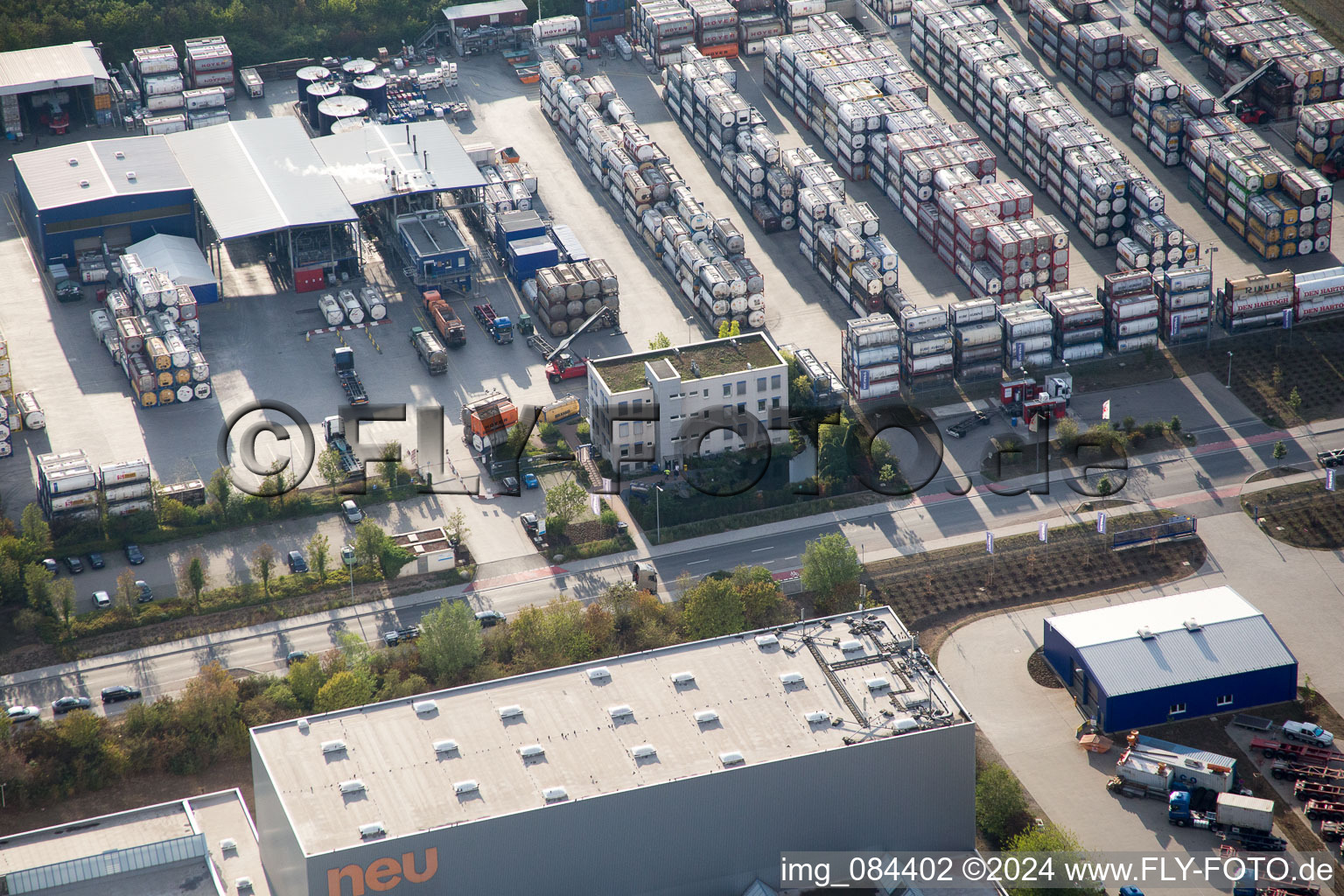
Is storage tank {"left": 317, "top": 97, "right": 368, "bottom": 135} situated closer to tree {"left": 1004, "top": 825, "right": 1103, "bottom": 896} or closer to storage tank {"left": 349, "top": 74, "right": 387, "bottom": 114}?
storage tank {"left": 349, "top": 74, "right": 387, "bottom": 114}

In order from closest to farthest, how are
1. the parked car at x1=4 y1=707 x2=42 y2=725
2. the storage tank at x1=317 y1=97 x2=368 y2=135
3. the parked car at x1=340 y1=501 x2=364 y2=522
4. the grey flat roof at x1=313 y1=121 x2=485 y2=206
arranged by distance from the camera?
the parked car at x1=4 y1=707 x2=42 y2=725 → the parked car at x1=340 y1=501 x2=364 y2=522 → the grey flat roof at x1=313 y1=121 x2=485 y2=206 → the storage tank at x1=317 y1=97 x2=368 y2=135

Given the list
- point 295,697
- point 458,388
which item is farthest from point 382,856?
point 458,388

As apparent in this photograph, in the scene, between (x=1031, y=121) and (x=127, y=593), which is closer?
(x=127, y=593)

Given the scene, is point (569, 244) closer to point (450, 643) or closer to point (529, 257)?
point (529, 257)

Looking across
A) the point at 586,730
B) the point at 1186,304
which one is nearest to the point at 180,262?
the point at 586,730

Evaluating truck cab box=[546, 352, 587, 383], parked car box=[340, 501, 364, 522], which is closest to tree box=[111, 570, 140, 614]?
parked car box=[340, 501, 364, 522]
